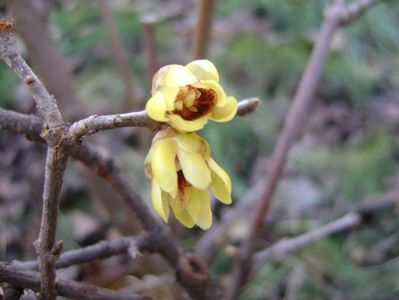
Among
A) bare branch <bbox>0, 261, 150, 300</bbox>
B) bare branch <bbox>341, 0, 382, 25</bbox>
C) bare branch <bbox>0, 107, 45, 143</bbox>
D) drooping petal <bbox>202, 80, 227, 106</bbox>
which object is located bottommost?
bare branch <bbox>0, 261, 150, 300</bbox>

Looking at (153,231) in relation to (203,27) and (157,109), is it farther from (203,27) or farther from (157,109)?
(203,27)

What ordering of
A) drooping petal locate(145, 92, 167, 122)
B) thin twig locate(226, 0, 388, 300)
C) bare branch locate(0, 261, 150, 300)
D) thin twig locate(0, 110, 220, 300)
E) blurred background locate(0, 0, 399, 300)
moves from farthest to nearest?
blurred background locate(0, 0, 399, 300), thin twig locate(226, 0, 388, 300), thin twig locate(0, 110, 220, 300), bare branch locate(0, 261, 150, 300), drooping petal locate(145, 92, 167, 122)

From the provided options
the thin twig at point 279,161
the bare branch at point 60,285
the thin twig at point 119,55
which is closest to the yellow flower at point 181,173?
the bare branch at point 60,285

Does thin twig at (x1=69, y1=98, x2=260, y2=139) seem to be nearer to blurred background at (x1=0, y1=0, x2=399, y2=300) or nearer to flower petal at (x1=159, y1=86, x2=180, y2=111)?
flower petal at (x1=159, y1=86, x2=180, y2=111)

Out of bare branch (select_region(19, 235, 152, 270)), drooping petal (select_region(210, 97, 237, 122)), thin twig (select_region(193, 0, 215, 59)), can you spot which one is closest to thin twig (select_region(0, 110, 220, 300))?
bare branch (select_region(19, 235, 152, 270))

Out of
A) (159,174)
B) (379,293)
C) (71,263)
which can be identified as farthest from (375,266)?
(159,174)

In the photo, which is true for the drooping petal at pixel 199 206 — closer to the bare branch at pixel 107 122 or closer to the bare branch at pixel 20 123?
the bare branch at pixel 107 122

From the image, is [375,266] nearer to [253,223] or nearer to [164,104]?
[253,223]

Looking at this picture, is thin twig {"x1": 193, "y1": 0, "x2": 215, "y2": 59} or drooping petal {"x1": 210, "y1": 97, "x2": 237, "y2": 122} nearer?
drooping petal {"x1": 210, "y1": 97, "x2": 237, "y2": 122}
